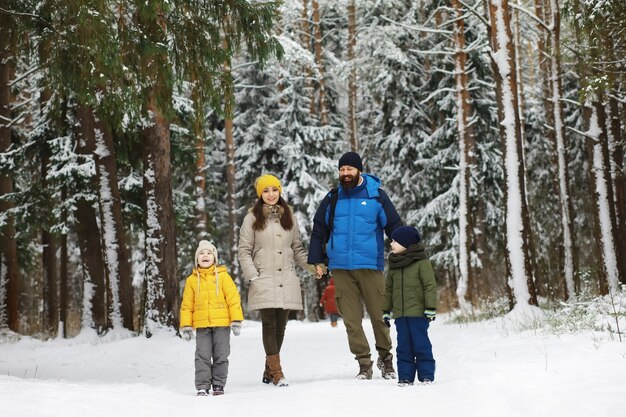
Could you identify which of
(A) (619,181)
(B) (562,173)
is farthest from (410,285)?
(B) (562,173)

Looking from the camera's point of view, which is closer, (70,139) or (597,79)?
(597,79)

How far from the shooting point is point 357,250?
6930mm

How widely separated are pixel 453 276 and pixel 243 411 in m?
22.1

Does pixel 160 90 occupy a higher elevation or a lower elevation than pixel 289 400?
higher

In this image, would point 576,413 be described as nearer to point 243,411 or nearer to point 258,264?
point 243,411

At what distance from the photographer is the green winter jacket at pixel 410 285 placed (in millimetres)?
6121

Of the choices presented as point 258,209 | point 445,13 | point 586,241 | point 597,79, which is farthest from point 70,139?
point 586,241

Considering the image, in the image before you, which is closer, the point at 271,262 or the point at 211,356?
the point at 211,356

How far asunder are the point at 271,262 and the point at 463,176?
12566 mm

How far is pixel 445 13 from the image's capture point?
24844 millimetres

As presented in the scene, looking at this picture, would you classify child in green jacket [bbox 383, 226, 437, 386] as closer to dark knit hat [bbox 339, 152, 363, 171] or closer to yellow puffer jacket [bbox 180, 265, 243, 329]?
dark knit hat [bbox 339, 152, 363, 171]

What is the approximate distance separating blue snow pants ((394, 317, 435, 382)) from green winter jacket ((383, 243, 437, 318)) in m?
0.11

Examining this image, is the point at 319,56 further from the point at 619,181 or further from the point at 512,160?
the point at 512,160

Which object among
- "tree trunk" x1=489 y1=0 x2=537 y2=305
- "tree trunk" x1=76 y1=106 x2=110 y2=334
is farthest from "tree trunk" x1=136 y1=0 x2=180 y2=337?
"tree trunk" x1=489 y1=0 x2=537 y2=305
